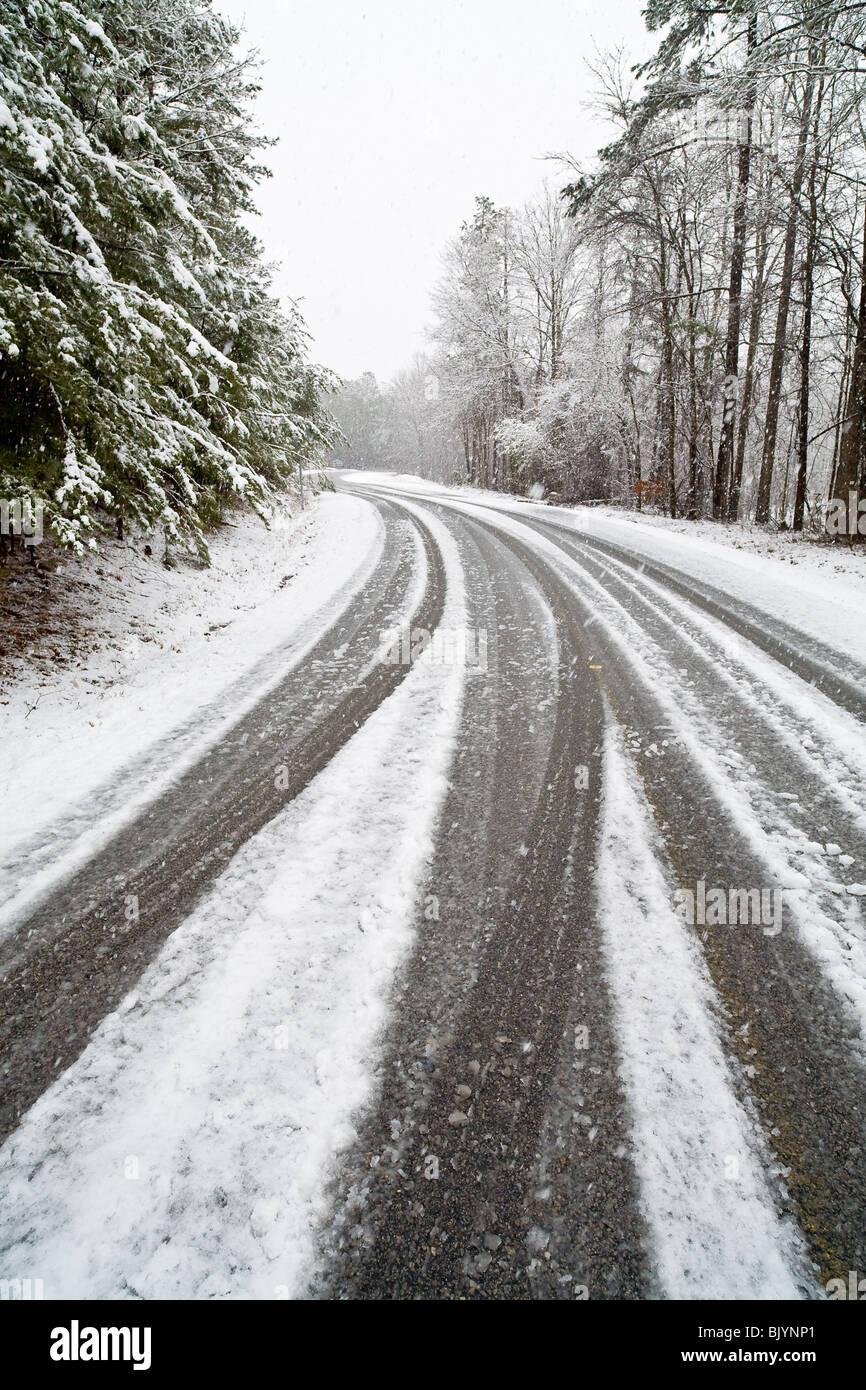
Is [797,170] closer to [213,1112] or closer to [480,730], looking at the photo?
[480,730]

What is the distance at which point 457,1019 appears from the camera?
218 cm

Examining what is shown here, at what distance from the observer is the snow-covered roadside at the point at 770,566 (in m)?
6.44

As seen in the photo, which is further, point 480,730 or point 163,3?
point 163,3

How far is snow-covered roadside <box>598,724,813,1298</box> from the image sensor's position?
59.6 inches

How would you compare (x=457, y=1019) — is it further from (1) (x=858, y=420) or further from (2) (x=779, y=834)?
(1) (x=858, y=420)

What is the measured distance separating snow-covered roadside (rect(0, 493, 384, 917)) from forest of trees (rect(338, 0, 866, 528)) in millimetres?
10258

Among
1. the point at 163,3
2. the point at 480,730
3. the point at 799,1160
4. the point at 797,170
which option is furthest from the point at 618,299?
the point at 799,1160

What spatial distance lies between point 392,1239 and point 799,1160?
3.96 ft

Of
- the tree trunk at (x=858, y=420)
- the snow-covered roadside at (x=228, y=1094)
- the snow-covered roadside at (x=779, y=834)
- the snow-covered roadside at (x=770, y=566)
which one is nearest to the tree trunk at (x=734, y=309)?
the snow-covered roadside at (x=770, y=566)

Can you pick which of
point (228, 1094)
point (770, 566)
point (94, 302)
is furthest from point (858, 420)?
point (228, 1094)

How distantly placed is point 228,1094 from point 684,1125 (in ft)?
4.86

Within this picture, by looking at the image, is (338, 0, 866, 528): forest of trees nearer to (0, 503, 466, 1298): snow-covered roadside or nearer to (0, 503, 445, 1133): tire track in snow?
(0, 503, 445, 1133): tire track in snow

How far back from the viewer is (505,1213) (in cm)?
161

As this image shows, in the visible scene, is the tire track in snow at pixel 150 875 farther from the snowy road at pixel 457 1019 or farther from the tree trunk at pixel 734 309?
the tree trunk at pixel 734 309
